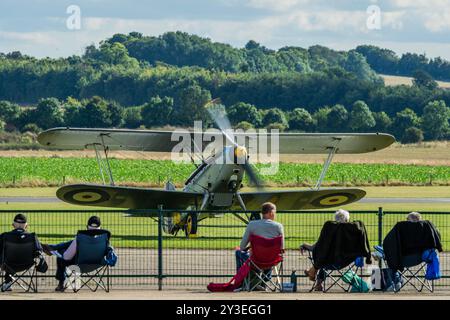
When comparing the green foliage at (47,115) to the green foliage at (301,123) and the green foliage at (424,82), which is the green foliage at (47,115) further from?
the green foliage at (424,82)

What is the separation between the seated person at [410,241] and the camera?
15812mm

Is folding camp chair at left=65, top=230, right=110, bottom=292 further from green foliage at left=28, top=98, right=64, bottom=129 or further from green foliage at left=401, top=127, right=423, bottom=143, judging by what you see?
green foliage at left=28, top=98, right=64, bottom=129

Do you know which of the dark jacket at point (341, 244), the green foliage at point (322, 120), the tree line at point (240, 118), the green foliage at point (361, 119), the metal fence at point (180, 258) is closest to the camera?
the dark jacket at point (341, 244)

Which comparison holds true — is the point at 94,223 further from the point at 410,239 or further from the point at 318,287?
the point at 410,239

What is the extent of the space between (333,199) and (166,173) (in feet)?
102

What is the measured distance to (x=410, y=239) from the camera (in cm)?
1585

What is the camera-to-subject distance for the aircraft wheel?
2290 cm

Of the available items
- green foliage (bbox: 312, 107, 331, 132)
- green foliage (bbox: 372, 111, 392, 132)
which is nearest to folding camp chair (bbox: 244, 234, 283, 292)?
green foliage (bbox: 312, 107, 331, 132)

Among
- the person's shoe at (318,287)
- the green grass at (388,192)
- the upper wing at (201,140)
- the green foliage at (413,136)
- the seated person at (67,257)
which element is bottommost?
the green foliage at (413,136)

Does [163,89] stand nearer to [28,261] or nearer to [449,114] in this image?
[449,114]

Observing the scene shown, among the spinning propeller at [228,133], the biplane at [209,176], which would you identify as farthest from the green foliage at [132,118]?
the spinning propeller at [228,133]

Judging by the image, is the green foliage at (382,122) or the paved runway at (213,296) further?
the green foliage at (382,122)

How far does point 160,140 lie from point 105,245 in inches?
491

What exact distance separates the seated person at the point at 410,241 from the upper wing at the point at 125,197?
10.8 m
